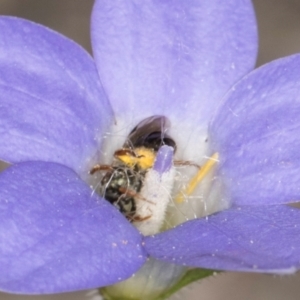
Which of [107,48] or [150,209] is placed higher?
[107,48]

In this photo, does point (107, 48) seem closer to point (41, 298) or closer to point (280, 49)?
point (41, 298)

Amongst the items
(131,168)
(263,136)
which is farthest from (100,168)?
(263,136)

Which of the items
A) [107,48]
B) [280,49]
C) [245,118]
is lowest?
[280,49]

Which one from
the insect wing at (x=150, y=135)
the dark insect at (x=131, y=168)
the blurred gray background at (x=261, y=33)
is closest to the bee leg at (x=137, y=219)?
the dark insect at (x=131, y=168)

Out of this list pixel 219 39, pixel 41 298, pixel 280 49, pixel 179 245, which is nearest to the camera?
pixel 179 245

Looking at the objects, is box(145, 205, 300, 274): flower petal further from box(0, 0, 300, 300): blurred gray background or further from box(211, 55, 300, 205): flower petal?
box(0, 0, 300, 300): blurred gray background

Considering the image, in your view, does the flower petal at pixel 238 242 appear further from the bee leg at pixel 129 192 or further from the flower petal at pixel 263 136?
the bee leg at pixel 129 192

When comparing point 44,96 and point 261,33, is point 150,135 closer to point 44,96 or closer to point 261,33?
point 44,96

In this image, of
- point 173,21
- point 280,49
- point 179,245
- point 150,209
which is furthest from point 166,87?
point 280,49
